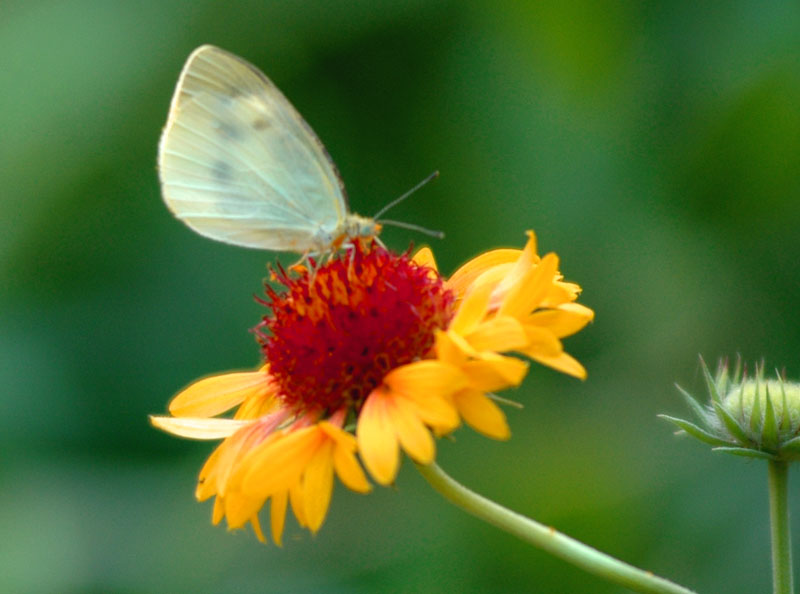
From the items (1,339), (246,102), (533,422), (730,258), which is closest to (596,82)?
(730,258)

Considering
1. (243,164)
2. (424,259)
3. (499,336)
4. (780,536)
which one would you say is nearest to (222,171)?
(243,164)

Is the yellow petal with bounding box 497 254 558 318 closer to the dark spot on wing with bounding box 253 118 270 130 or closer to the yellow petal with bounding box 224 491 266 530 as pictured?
the yellow petal with bounding box 224 491 266 530

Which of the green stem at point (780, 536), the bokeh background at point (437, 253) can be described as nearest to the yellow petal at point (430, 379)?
the green stem at point (780, 536)

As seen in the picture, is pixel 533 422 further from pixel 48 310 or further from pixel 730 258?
pixel 48 310

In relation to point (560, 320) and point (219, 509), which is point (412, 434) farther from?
point (219, 509)

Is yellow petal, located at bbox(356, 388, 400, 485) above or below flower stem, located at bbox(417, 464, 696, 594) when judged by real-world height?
above

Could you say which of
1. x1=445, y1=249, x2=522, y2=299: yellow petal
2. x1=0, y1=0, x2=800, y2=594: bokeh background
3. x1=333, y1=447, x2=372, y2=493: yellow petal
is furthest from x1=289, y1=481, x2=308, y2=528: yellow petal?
x1=0, y1=0, x2=800, y2=594: bokeh background

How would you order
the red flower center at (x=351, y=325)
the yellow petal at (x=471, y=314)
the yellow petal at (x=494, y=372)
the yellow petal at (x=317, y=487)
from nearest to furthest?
the yellow petal at (x=494, y=372), the yellow petal at (x=317, y=487), the yellow petal at (x=471, y=314), the red flower center at (x=351, y=325)

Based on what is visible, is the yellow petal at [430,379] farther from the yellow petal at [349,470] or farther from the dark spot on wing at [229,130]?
the dark spot on wing at [229,130]
